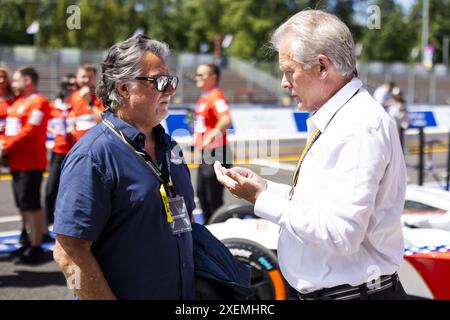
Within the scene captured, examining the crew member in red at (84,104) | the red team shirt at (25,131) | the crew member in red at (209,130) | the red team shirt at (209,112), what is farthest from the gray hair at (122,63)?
the crew member in red at (84,104)

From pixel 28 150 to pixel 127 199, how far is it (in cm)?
408

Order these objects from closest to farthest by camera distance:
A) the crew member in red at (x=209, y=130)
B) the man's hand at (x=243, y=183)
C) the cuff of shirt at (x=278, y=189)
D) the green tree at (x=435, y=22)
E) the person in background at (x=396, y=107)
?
the man's hand at (x=243, y=183) → the cuff of shirt at (x=278, y=189) → the crew member in red at (x=209, y=130) → the person in background at (x=396, y=107) → the green tree at (x=435, y=22)

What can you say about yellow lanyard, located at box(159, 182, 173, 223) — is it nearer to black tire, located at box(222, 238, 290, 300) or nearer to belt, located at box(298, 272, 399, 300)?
belt, located at box(298, 272, 399, 300)

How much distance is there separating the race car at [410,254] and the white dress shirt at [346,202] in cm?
155

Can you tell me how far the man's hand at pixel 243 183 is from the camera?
2115 millimetres

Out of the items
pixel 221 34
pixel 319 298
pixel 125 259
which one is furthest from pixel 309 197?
pixel 221 34

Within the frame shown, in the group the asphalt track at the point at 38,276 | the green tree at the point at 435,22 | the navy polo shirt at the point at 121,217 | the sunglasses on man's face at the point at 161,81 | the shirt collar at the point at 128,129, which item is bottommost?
the asphalt track at the point at 38,276

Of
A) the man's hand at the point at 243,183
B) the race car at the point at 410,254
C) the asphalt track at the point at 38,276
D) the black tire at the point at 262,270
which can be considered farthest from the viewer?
the asphalt track at the point at 38,276

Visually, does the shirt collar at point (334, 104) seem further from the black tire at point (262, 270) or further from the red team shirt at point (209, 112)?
the red team shirt at point (209, 112)

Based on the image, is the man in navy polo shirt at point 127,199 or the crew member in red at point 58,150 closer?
the man in navy polo shirt at point 127,199

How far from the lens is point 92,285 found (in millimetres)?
2055

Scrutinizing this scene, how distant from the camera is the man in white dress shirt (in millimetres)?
1907

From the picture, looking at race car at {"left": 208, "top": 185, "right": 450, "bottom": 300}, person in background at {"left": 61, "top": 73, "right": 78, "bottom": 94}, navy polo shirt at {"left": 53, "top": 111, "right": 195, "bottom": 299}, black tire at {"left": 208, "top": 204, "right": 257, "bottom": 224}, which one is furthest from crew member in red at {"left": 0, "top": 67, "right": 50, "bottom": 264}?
navy polo shirt at {"left": 53, "top": 111, "right": 195, "bottom": 299}

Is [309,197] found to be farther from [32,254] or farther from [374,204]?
[32,254]
